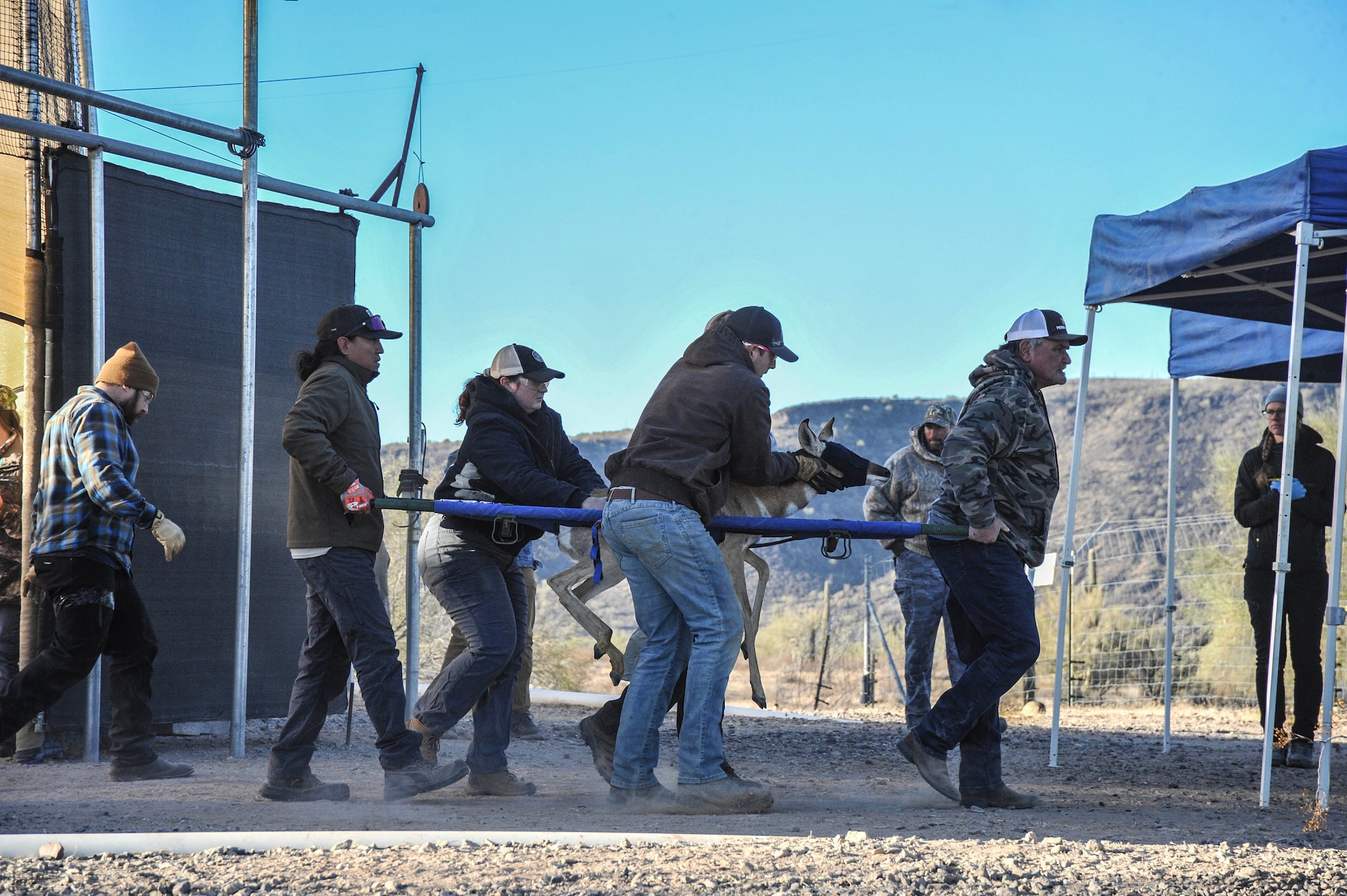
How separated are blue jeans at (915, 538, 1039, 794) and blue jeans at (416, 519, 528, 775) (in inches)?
71.1

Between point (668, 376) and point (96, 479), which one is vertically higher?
point (668, 376)

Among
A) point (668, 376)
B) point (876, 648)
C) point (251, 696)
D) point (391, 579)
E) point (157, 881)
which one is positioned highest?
point (668, 376)

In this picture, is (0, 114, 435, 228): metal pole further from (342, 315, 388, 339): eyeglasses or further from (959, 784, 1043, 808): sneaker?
(959, 784, 1043, 808): sneaker

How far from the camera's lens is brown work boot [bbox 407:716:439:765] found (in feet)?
17.5

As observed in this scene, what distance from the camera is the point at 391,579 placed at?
20406 millimetres

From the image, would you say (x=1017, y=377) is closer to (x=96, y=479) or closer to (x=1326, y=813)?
(x=1326, y=813)

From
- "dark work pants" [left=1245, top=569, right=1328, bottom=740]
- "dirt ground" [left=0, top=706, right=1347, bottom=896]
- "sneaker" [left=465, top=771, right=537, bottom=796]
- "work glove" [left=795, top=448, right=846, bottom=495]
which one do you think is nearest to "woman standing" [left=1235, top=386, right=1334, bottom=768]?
"dark work pants" [left=1245, top=569, right=1328, bottom=740]

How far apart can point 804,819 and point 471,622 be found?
1594 mm

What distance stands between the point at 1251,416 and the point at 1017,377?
173 ft

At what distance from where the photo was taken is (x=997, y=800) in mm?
5160

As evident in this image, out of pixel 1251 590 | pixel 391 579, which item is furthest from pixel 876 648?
pixel 1251 590

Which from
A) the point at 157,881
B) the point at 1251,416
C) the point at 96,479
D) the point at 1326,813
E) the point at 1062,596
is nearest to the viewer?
the point at 157,881

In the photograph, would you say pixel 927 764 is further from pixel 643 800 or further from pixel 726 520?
pixel 726 520

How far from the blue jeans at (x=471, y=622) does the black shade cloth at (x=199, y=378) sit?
7.67 feet
